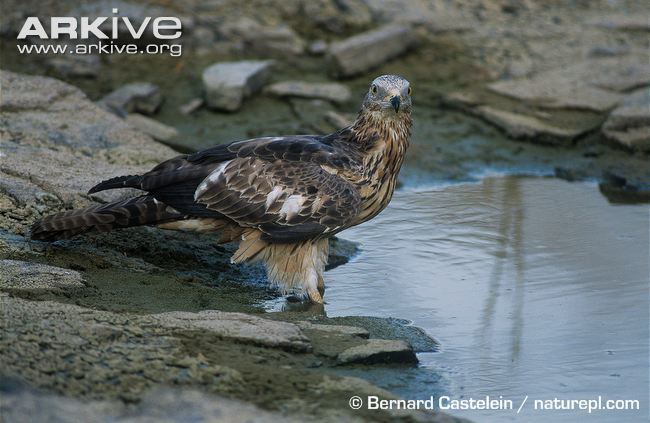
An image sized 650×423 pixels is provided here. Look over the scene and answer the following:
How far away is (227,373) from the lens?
14.6 ft

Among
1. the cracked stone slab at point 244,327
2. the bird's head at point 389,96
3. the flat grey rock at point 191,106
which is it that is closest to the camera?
the cracked stone slab at point 244,327

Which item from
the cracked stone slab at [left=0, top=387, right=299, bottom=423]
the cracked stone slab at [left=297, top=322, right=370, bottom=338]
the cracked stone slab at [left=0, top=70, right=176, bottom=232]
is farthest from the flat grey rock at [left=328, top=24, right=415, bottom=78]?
the cracked stone slab at [left=0, top=387, right=299, bottom=423]

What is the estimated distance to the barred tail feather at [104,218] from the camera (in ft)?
19.9

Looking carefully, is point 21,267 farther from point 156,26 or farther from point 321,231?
point 156,26

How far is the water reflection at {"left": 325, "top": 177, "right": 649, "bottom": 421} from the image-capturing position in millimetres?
5238

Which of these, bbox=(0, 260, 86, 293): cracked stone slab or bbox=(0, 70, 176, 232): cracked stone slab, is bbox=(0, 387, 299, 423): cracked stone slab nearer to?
bbox=(0, 260, 86, 293): cracked stone slab

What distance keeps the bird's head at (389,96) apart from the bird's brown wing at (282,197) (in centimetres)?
57

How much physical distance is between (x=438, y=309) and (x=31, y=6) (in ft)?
20.3

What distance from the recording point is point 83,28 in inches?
402

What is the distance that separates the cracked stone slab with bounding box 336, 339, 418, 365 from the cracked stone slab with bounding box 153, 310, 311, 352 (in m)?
0.20

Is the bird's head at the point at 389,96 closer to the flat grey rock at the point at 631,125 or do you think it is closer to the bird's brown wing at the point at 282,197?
the bird's brown wing at the point at 282,197

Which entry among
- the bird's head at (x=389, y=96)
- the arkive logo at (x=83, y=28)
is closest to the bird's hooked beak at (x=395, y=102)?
the bird's head at (x=389, y=96)

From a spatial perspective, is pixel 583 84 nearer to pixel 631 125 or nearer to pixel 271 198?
pixel 631 125

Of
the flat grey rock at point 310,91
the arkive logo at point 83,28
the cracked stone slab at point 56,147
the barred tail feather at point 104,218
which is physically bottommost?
the barred tail feather at point 104,218
